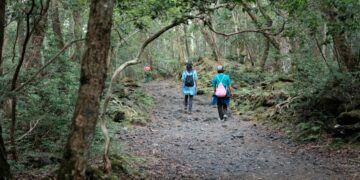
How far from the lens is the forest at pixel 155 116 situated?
4961 millimetres

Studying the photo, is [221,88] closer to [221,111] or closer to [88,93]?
[221,111]

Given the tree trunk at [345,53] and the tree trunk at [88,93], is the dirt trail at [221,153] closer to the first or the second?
the tree trunk at [345,53]

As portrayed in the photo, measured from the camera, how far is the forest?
496 centimetres

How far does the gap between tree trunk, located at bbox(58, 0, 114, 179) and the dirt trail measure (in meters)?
3.38

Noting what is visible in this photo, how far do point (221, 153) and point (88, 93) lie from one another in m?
5.96

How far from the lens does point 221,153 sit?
32.8 ft

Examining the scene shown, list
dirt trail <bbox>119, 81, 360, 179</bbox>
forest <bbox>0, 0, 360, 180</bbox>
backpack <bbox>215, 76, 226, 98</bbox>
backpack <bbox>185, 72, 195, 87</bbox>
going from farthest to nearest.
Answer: backpack <bbox>185, 72, 195, 87</bbox> < backpack <bbox>215, 76, 226, 98</bbox> < dirt trail <bbox>119, 81, 360, 179</bbox> < forest <bbox>0, 0, 360, 180</bbox>

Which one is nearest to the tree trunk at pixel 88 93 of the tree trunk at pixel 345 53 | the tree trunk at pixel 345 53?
the tree trunk at pixel 345 53

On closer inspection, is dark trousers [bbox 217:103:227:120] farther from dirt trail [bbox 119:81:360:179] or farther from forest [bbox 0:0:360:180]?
forest [bbox 0:0:360:180]

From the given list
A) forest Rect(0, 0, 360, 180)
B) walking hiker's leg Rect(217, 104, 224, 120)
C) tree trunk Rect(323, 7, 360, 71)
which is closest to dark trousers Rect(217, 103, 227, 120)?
walking hiker's leg Rect(217, 104, 224, 120)

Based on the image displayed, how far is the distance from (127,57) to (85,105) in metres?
34.6

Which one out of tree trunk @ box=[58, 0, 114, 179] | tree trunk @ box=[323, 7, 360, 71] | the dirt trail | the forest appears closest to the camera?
tree trunk @ box=[58, 0, 114, 179]

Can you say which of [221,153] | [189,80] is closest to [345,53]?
[221,153]

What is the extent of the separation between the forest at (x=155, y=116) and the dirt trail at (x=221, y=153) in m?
0.03
